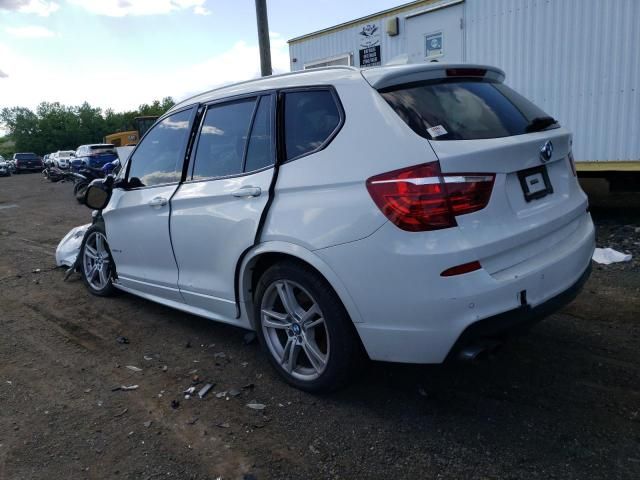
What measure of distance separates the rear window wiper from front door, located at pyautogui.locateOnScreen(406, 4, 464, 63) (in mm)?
4583

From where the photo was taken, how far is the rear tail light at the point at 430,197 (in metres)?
2.37

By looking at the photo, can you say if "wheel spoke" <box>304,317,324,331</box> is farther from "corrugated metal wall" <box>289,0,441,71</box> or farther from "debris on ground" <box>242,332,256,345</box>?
"corrugated metal wall" <box>289,0,441,71</box>

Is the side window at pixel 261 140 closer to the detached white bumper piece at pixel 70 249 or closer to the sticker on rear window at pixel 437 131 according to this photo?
the sticker on rear window at pixel 437 131

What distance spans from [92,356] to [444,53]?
620cm

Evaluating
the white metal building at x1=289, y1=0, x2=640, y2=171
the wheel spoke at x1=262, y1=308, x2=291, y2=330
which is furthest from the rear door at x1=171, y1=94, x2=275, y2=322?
the white metal building at x1=289, y1=0, x2=640, y2=171

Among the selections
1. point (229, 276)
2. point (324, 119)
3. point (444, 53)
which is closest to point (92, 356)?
point (229, 276)

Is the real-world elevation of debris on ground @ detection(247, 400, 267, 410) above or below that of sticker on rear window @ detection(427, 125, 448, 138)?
below

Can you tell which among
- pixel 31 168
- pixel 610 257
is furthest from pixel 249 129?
pixel 31 168

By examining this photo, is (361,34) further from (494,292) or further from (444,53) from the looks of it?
(494,292)

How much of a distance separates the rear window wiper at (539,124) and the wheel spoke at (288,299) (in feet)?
5.28

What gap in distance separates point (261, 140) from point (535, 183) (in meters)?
1.62

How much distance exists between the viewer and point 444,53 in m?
7.51

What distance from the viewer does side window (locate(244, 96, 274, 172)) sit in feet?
10.4

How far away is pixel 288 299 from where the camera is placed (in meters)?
3.06
